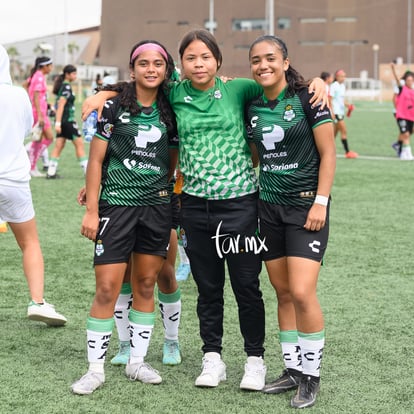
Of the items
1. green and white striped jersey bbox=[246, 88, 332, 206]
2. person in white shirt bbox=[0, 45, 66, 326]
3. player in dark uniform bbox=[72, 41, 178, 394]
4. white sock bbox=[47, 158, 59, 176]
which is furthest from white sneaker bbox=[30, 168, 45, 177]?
green and white striped jersey bbox=[246, 88, 332, 206]

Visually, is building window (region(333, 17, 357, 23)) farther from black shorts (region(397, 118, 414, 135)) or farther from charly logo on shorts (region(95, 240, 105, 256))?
charly logo on shorts (region(95, 240, 105, 256))

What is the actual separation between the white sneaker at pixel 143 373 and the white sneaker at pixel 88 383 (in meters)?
0.19

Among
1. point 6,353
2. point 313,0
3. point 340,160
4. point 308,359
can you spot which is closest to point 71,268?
point 6,353

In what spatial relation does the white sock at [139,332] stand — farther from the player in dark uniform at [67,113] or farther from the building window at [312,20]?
the building window at [312,20]

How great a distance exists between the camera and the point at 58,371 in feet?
16.2

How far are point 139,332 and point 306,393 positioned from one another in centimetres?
101

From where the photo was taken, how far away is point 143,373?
4.73 metres

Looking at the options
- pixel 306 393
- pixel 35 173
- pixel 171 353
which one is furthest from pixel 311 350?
pixel 35 173

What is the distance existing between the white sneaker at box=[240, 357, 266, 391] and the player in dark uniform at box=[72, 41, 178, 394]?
1.60 ft

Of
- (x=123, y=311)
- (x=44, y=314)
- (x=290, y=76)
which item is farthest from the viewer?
(x=44, y=314)

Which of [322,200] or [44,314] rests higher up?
[322,200]

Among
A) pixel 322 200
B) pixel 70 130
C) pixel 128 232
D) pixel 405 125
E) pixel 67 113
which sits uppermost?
pixel 67 113

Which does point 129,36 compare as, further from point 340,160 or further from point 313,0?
point 340,160

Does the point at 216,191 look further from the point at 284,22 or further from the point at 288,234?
the point at 284,22
